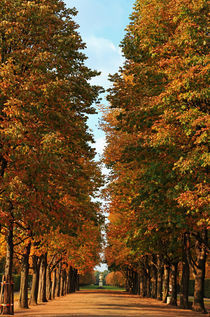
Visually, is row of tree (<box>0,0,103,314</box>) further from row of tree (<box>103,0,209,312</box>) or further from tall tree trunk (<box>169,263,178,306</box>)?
tall tree trunk (<box>169,263,178,306</box>)

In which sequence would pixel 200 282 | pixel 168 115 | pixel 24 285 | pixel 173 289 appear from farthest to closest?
1. pixel 173 289
2. pixel 24 285
3. pixel 200 282
4. pixel 168 115

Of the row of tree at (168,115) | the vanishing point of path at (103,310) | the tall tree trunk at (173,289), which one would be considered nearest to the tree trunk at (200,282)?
the vanishing point of path at (103,310)

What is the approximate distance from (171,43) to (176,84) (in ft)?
8.89

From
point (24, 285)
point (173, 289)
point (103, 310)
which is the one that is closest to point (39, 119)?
point (103, 310)

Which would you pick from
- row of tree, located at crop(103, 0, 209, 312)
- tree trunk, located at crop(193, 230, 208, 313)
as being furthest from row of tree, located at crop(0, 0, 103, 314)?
tree trunk, located at crop(193, 230, 208, 313)

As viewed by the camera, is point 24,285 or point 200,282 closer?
point 200,282

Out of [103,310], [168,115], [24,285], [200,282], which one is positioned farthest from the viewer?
[24,285]

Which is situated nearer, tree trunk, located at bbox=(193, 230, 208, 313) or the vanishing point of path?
the vanishing point of path

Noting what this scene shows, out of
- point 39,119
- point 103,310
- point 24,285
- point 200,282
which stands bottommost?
point 103,310

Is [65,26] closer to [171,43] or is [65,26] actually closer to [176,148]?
[171,43]

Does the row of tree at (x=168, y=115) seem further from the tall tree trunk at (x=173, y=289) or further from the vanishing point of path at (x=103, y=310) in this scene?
the tall tree trunk at (x=173, y=289)

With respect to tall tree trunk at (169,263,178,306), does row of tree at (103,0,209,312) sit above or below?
above

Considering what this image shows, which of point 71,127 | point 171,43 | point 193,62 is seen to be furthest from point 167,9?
point 71,127

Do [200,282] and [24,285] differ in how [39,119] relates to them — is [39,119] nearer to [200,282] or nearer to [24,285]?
[24,285]
